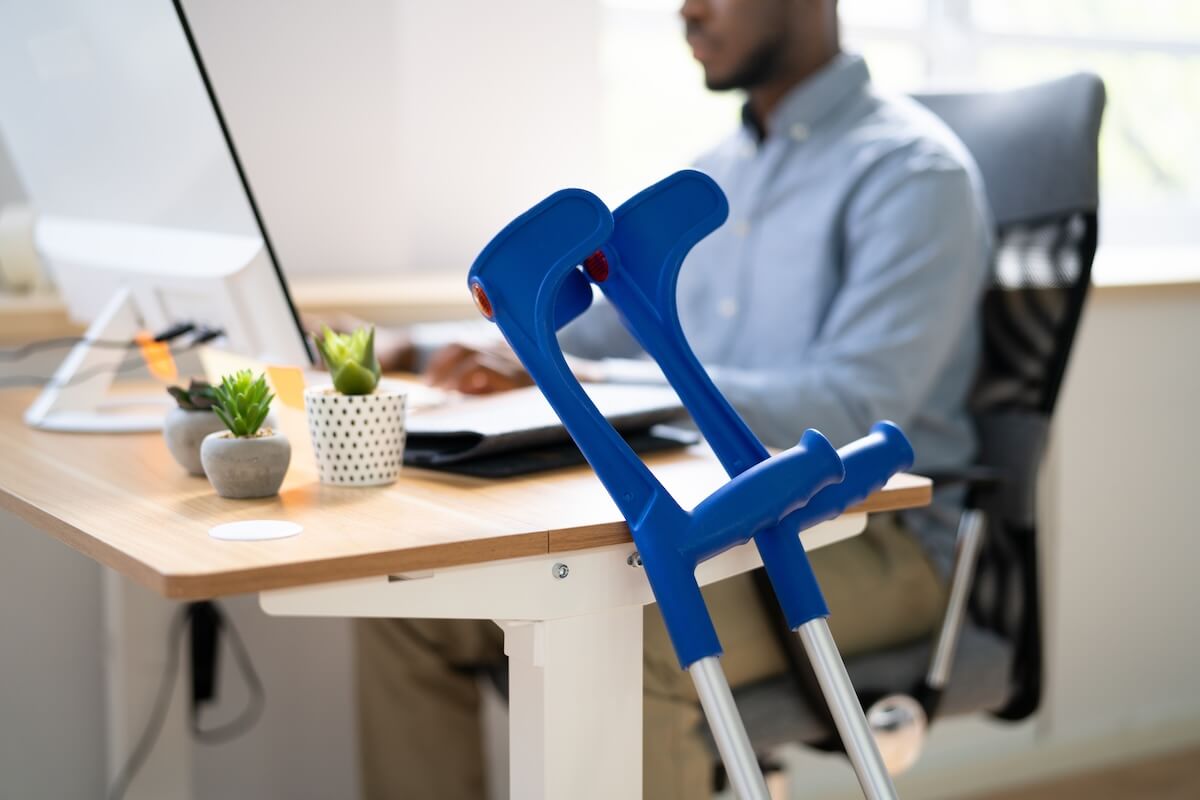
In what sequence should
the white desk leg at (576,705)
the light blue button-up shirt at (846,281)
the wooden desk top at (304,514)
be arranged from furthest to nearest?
the light blue button-up shirt at (846,281) → the white desk leg at (576,705) → the wooden desk top at (304,514)

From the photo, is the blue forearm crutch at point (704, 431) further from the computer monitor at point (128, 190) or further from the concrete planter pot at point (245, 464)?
the computer monitor at point (128, 190)

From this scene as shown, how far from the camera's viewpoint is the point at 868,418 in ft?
4.50

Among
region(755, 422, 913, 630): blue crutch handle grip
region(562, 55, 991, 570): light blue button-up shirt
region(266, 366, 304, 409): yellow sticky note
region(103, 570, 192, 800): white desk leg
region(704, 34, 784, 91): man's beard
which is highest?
region(704, 34, 784, 91): man's beard

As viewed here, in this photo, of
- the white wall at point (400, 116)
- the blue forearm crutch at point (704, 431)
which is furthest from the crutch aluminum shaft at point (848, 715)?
the white wall at point (400, 116)

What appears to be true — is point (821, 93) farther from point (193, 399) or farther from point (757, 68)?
point (193, 399)

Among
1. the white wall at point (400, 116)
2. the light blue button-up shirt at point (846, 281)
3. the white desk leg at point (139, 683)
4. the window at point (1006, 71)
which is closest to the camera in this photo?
the light blue button-up shirt at point (846, 281)

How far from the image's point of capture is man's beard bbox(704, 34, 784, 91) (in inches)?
67.9

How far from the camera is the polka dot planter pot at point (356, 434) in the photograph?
975 mm

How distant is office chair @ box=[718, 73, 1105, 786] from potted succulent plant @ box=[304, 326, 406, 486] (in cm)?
56

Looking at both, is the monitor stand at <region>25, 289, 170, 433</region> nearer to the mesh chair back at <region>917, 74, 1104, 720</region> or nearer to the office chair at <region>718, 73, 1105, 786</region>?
the office chair at <region>718, 73, 1105, 786</region>

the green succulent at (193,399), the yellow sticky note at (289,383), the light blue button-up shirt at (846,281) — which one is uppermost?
the light blue button-up shirt at (846,281)

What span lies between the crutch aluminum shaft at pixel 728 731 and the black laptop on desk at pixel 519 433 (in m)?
0.29

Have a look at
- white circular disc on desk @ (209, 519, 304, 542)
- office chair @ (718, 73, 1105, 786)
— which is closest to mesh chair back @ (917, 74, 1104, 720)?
office chair @ (718, 73, 1105, 786)

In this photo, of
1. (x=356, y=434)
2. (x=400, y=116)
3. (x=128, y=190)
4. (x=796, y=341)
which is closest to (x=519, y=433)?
(x=356, y=434)
